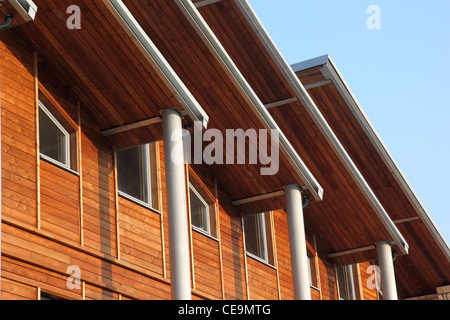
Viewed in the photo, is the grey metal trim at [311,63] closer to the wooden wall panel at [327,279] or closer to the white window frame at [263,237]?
the white window frame at [263,237]

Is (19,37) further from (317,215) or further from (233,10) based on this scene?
(317,215)

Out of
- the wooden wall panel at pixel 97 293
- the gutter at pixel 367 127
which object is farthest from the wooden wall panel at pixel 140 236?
the gutter at pixel 367 127

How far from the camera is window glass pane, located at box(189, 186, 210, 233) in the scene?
14266 mm

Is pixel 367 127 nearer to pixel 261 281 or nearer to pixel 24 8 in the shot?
pixel 261 281

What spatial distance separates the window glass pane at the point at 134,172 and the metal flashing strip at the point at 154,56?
1.67 meters

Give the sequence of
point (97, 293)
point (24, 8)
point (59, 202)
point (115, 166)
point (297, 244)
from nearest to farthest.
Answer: point (24, 8) < point (59, 202) < point (97, 293) < point (115, 166) < point (297, 244)

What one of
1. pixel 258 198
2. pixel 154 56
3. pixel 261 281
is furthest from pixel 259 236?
pixel 154 56

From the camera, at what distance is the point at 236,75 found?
1253cm

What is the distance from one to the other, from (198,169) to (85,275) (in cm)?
386

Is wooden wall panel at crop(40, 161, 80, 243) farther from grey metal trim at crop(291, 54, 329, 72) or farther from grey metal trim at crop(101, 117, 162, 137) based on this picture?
grey metal trim at crop(291, 54, 329, 72)

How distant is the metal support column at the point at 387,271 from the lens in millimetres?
16359

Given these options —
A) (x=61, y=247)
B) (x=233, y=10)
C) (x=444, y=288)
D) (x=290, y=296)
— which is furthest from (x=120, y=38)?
(x=444, y=288)

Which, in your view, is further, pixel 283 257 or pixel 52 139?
pixel 283 257

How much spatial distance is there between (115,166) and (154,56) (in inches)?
86.5
